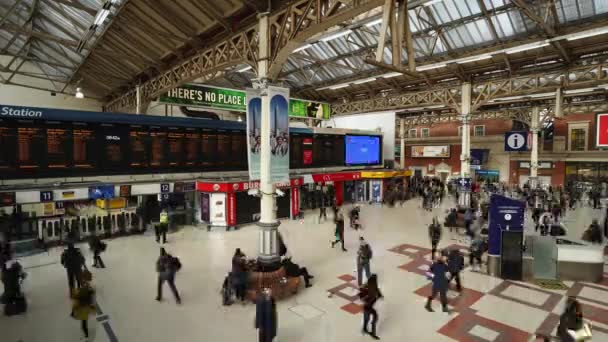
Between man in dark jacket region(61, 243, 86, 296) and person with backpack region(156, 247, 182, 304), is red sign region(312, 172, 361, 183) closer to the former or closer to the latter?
person with backpack region(156, 247, 182, 304)

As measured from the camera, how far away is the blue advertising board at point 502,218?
9312 millimetres

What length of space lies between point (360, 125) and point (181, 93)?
14681mm

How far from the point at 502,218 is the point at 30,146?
1633cm

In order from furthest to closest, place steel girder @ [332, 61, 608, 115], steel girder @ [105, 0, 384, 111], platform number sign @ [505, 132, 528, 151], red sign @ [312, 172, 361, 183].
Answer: platform number sign @ [505, 132, 528, 151] < red sign @ [312, 172, 361, 183] < steel girder @ [332, 61, 608, 115] < steel girder @ [105, 0, 384, 111]

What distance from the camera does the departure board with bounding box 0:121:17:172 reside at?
38.8ft

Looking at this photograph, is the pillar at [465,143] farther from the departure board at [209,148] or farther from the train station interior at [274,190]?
the departure board at [209,148]

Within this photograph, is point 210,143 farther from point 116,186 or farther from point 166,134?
point 116,186

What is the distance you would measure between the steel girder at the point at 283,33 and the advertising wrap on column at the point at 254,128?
72cm

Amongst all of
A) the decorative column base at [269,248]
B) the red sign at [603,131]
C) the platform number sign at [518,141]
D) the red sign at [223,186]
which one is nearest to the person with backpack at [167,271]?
the decorative column base at [269,248]

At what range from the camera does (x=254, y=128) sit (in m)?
8.97

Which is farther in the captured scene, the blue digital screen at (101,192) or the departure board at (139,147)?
the departure board at (139,147)

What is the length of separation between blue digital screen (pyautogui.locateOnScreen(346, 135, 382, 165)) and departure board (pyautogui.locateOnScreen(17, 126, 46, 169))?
17405 millimetres

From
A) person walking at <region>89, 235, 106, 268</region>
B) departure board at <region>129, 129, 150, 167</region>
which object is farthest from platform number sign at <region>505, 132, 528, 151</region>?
person walking at <region>89, 235, 106, 268</region>

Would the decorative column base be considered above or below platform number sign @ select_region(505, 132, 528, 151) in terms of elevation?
below
